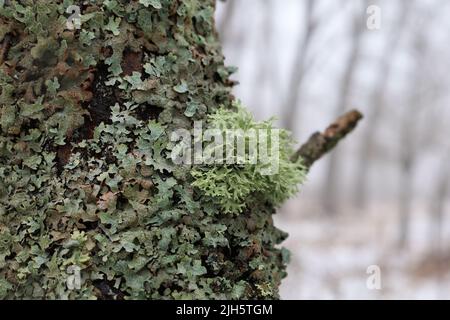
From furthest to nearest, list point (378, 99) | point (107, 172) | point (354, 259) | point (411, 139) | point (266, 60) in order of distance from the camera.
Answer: point (266, 60) < point (378, 99) < point (411, 139) < point (354, 259) < point (107, 172)

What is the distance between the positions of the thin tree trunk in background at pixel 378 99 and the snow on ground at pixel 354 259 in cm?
370

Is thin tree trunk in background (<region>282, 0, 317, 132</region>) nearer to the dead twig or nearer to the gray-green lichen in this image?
the dead twig

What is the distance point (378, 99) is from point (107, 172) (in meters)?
15.1

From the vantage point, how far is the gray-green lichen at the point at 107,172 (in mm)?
839

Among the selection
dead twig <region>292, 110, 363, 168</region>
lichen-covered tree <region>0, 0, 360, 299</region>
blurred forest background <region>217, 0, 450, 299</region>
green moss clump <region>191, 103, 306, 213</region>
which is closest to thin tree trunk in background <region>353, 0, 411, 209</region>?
blurred forest background <region>217, 0, 450, 299</region>

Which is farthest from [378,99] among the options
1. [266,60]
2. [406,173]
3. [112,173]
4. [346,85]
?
[112,173]

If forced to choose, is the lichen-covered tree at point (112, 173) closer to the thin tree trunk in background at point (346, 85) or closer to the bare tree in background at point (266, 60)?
the thin tree trunk in background at point (346, 85)

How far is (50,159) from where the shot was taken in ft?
2.89

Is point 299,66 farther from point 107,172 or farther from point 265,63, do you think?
point 107,172

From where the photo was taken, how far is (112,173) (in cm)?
87

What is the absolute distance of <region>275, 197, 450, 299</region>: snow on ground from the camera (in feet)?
19.7

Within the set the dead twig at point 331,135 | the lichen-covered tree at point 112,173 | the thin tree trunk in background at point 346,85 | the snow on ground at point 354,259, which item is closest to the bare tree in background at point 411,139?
the snow on ground at point 354,259

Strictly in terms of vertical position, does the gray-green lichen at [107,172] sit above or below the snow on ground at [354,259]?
below
